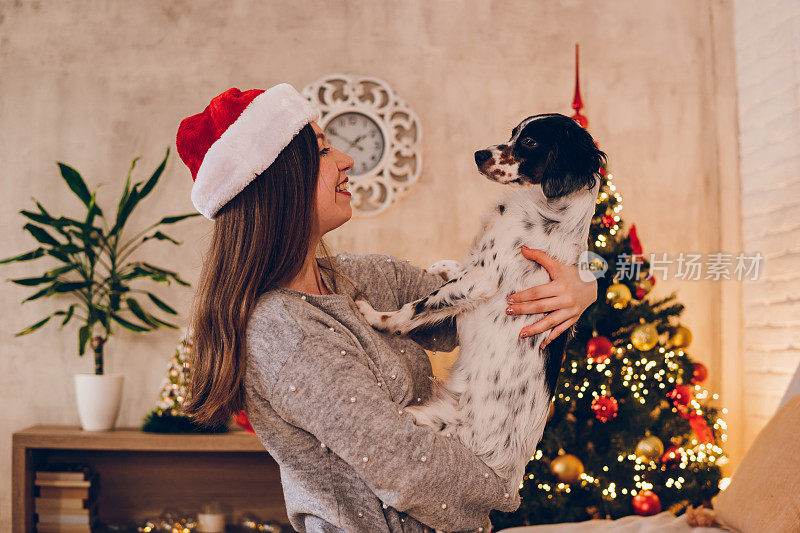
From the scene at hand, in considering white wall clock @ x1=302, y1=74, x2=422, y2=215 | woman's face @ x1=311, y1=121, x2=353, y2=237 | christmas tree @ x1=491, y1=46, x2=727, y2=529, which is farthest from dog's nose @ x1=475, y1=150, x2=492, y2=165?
white wall clock @ x1=302, y1=74, x2=422, y2=215

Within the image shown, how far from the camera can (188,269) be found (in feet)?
11.1

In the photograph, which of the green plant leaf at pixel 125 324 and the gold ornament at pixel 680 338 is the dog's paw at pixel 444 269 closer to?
the gold ornament at pixel 680 338

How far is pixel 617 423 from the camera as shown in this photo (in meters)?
2.67

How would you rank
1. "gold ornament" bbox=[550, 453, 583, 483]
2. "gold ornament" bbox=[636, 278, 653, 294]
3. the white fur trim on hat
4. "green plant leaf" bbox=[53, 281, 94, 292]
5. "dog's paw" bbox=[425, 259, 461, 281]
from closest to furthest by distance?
the white fur trim on hat, "dog's paw" bbox=[425, 259, 461, 281], "gold ornament" bbox=[550, 453, 583, 483], "gold ornament" bbox=[636, 278, 653, 294], "green plant leaf" bbox=[53, 281, 94, 292]

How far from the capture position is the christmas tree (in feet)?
8.51

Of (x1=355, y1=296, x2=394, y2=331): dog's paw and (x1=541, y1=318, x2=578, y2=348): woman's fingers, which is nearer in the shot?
(x1=541, y1=318, x2=578, y2=348): woman's fingers

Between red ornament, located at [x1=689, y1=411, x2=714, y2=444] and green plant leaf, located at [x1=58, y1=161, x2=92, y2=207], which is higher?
green plant leaf, located at [x1=58, y1=161, x2=92, y2=207]

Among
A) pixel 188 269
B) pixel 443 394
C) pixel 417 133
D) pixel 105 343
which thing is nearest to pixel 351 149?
pixel 417 133

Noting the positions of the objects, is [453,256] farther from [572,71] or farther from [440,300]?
[440,300]

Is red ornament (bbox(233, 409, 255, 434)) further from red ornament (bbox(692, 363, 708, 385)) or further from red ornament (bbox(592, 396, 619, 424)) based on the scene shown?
red ornament (bbox(692, 363, 708, 385))

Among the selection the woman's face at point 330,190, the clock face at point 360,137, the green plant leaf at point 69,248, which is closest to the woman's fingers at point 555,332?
the woman's face at point 330,190

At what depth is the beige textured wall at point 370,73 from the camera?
132 inches

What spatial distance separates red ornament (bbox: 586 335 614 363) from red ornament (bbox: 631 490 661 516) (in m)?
0.57

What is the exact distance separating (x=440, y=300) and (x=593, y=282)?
0.98 ft
